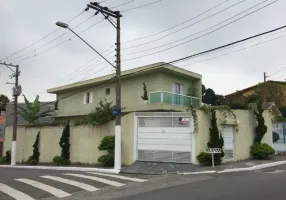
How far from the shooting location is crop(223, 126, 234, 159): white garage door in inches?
816

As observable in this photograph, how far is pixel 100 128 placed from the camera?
23.1 metres

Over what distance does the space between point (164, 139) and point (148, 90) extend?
8.02 m

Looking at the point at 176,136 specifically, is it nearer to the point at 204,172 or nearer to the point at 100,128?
the point at 204,172

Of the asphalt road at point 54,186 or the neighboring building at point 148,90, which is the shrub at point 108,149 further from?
the asphalt road at point 54,186

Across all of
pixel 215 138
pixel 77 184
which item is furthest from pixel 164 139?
pixel 77 184

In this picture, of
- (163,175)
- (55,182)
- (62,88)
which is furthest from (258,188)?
(62,88)

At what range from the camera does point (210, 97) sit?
53.5 meters

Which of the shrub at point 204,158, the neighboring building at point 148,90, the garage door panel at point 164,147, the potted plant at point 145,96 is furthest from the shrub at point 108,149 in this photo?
the potted plant at point 145,96

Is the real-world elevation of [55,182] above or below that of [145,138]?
below

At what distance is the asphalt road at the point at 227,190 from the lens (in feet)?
33.7

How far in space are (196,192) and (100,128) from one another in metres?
12.7

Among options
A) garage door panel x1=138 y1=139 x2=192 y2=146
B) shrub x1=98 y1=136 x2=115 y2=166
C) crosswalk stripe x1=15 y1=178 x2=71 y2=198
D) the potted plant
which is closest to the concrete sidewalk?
garage door panel x1=138 y1=139 x2=192 y2=146

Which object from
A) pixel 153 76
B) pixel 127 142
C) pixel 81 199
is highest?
pixel 153 76

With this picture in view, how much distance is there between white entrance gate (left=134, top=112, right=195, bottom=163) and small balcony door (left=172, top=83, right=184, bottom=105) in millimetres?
6555
